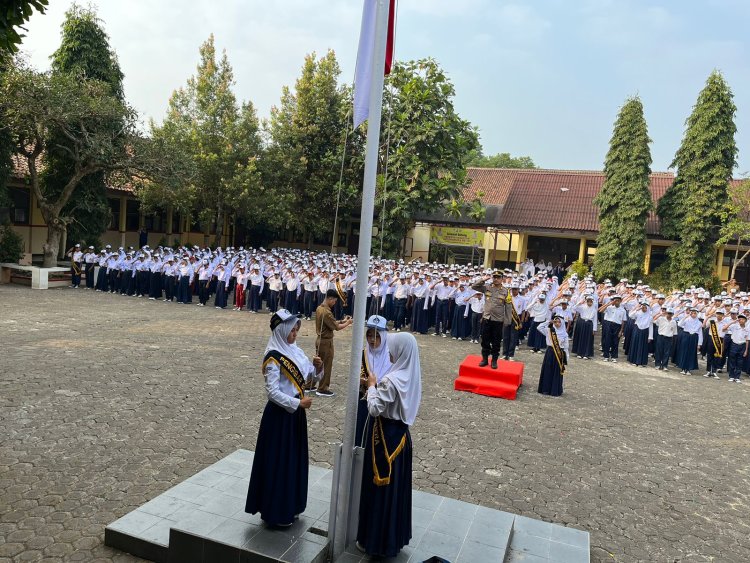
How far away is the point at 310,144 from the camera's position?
2772 cm

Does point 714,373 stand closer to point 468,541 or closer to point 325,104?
point 468,541

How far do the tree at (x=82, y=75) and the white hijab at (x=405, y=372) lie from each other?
2128 cm

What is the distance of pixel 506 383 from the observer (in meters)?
9.47

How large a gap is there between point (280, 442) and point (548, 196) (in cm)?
2836

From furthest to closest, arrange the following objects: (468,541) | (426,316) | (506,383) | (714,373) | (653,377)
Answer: (426,316), (714,373), (653,377), (506,383), (468,541)

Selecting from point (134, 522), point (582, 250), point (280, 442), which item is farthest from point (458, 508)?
point (582, 250)

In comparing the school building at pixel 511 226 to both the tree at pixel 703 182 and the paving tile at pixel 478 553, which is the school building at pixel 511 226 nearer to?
the tree at pixel 703 182

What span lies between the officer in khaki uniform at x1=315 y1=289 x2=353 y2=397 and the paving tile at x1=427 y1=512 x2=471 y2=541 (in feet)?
12.7

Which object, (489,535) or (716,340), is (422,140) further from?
(489,535)

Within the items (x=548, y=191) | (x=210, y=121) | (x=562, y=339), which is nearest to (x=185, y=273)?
(x=210, y=121)

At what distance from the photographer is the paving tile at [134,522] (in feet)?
14.3

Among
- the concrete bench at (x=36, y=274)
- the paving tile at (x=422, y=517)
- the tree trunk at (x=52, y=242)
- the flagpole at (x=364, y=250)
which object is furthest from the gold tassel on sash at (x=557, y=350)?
the tree trunk at (x=52, y=242)

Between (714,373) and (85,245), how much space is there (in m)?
22.3

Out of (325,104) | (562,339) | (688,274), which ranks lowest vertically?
(562,339)
